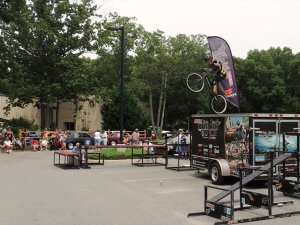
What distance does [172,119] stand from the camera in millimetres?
71250

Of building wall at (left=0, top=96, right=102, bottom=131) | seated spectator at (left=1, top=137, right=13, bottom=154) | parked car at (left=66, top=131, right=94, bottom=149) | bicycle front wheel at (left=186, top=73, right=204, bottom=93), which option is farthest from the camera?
building wall at (left=0, top=96, right=102, bottom=131)

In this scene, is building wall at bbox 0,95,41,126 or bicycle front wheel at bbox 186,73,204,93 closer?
bicycle front wheel at bbox 186,73,204,93

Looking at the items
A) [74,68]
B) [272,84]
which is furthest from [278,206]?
[272,84]

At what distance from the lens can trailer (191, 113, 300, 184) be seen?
13.7m

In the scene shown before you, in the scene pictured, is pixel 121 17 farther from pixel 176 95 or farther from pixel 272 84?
pixel 272 84

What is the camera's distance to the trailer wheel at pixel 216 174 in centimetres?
1458

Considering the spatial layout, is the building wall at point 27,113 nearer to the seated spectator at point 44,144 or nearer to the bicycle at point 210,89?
the seated spectator at point 44,144

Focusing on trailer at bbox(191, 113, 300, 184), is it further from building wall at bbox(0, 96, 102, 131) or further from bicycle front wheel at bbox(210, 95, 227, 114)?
building wall at bbox(0, 96, 102, 131)

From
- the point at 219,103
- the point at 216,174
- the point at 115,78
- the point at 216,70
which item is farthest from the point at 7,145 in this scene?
the point at 115,78

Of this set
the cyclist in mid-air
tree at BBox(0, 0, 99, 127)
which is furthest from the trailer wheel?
tree at BBox(0, 0, 99, 127)

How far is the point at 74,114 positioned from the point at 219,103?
42.7 metres

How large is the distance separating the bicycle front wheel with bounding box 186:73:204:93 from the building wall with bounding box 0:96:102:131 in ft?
132

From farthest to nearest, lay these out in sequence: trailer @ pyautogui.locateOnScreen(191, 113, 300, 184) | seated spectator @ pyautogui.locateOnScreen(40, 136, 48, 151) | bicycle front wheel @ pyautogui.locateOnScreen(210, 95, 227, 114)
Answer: seated spectator @ pyautogui.locateOnScreen(40, 136, 48, 151)
bicycle front wheel @ pyautogui.locateOnScreen(210, 95, 227, 114)
trailer @ pyautogui.locateOnScreen(191, 113, 300, 184)

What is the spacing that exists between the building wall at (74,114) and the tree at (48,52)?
31.1 ft
